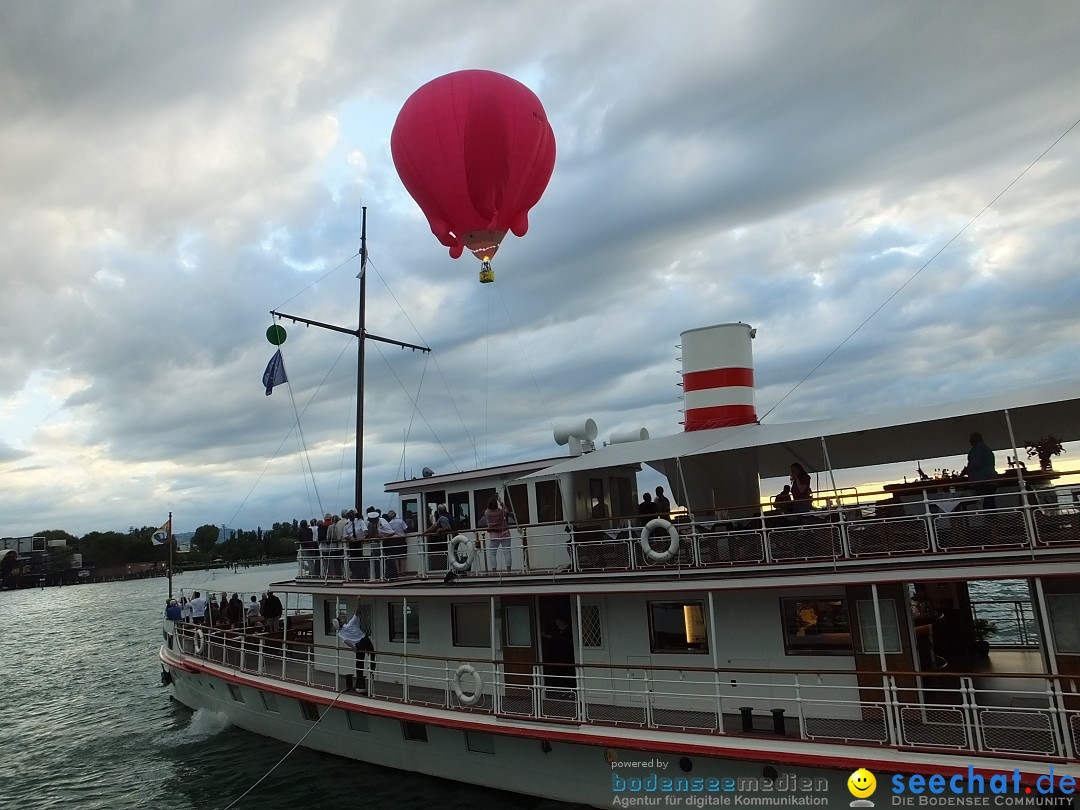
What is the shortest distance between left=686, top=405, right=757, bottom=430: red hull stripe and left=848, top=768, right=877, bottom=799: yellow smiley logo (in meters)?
7.52

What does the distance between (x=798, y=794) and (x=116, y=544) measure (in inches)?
6809

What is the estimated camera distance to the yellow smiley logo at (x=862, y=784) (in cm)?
967

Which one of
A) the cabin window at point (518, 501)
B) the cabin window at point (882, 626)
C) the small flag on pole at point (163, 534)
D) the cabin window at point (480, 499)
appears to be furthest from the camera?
the small flag on pole at point (163, 534)

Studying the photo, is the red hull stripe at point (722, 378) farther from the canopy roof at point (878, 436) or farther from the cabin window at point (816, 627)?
the cabin window at point (816, 627)

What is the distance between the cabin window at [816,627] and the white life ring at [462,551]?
618cm

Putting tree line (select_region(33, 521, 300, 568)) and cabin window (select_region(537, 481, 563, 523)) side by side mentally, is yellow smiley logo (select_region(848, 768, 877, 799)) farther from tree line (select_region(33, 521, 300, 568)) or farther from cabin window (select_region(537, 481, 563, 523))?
tree line (select_region(33, 521, 300, 568))

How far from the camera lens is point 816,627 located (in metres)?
11.6

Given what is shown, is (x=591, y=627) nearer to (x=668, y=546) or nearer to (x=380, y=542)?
(x=668, y=546)

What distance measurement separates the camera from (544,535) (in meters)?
14.0

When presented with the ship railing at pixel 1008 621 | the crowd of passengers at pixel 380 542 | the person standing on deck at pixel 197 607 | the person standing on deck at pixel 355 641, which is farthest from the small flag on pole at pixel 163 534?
the ship railing at pixel 1008 621

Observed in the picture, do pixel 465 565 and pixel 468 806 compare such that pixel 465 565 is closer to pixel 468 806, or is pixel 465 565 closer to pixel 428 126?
pixel 468 806

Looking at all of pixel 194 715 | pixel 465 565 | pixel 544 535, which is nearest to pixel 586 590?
pixel 544 535

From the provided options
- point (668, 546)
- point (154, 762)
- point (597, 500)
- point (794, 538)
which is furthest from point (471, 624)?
point (154, 762)

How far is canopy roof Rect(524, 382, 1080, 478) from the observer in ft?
34.0
